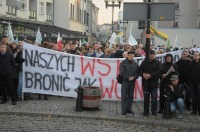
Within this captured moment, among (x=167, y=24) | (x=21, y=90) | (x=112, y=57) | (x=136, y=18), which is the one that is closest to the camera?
(x=136, y=18)

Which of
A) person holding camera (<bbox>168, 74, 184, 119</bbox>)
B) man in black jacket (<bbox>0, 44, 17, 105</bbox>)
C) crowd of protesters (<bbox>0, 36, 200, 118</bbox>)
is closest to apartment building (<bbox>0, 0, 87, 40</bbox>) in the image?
man in black jacket (<bbox>0, 44, 17, 105</bbox>)

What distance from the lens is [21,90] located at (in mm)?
13336

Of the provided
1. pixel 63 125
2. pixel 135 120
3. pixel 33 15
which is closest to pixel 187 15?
pixel 33 15

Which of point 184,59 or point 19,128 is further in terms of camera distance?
point 184,59

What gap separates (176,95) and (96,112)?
2.29 meters

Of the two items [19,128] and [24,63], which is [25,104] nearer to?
[24,63]

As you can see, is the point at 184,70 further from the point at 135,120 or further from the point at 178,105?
the point at 135,120

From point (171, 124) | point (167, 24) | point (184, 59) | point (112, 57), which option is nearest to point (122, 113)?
point (171, 124)

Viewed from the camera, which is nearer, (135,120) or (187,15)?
(135,120)

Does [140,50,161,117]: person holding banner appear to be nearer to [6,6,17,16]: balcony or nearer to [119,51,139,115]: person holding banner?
[119,51,139,115]: person holding banner

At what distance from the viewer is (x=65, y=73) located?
1346 cm

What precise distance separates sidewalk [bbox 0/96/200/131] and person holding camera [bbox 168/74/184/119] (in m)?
0.30

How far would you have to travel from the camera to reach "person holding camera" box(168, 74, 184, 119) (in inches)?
428

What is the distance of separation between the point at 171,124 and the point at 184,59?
8.05 feet
